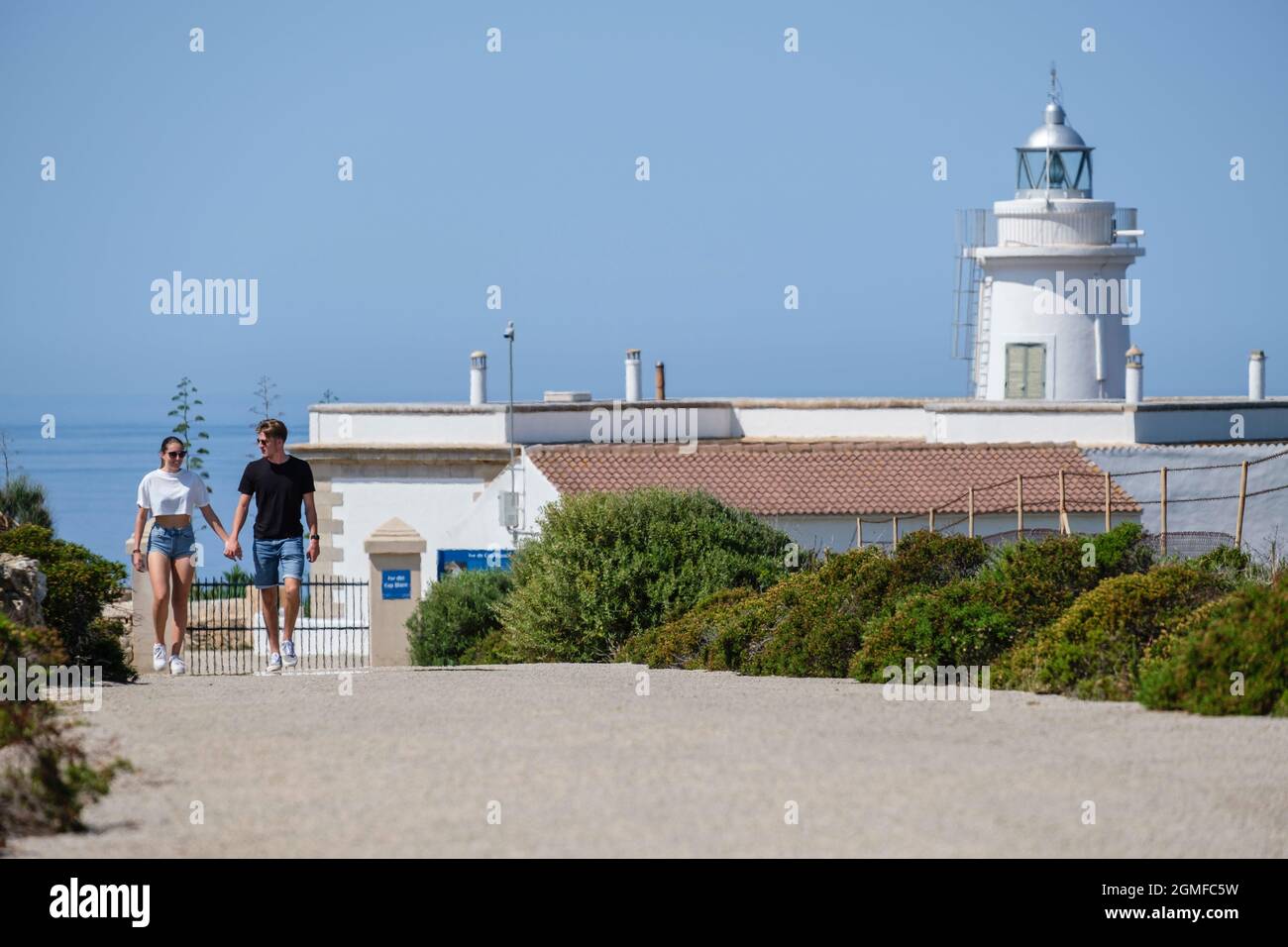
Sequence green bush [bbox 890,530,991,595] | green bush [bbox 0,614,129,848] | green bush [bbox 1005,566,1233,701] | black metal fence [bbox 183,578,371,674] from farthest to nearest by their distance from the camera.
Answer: black metal fence [bbox 183,578,371,674]
green bush [bbox 890,530,991,595]
green bush [bbox 1005,566,1233,701]
green bush [bbox 0,614,129,848]

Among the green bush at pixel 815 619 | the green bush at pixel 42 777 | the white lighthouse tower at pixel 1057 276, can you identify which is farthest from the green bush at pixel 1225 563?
the white lighthouse tower at pixel 1057 276

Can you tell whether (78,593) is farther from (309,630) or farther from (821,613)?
(309,630)

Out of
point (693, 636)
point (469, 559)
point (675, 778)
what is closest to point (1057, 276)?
point (469, 559)

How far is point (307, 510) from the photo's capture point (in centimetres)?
1462

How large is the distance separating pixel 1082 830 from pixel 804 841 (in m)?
1.23

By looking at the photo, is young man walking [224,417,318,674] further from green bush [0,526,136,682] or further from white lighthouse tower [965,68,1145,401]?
white lighthouse tower [965,68,1145,401]

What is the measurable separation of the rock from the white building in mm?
21459

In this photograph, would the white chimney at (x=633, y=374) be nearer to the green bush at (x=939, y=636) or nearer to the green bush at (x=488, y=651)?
the green bush at (x=488, y=651)

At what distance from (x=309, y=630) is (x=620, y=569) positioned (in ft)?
51.3

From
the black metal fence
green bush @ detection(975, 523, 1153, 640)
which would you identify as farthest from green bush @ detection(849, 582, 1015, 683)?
the black metal fence

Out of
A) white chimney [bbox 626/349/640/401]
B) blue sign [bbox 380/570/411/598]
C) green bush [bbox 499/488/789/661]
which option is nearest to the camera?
green bush [bbox 499/488/789/661]

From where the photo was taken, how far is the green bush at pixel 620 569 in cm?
2375

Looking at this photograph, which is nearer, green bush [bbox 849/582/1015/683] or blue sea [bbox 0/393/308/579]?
green bush [bbox 849/582/1015/683]

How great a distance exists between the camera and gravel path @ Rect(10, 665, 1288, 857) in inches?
311
